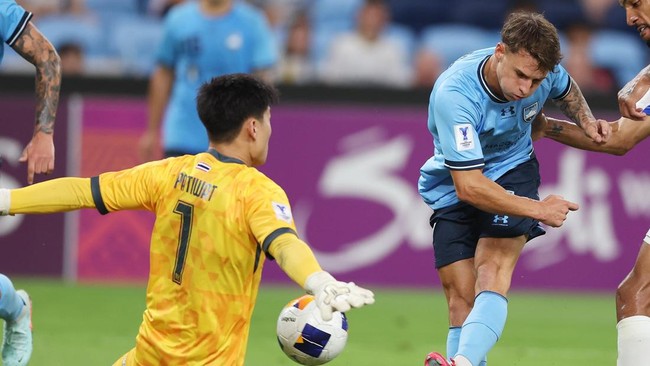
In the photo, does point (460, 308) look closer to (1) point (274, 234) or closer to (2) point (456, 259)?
(2) point (456, 259)

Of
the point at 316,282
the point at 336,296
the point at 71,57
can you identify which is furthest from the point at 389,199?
the point at 336,296

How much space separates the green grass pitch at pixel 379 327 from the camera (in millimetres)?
7992

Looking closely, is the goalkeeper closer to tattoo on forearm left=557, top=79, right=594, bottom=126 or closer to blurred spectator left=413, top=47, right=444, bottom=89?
tattoo on forearm left=557, top=79, right=594, bottom=126

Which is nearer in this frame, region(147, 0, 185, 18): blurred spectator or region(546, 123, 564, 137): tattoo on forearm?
region(546, 123, 564, 137): tattoo on forearm

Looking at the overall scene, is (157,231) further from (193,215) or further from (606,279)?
(606,279)

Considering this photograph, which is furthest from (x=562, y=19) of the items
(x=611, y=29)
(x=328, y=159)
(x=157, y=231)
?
(x=157, y=231)

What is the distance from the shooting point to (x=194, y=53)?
9.56 meters

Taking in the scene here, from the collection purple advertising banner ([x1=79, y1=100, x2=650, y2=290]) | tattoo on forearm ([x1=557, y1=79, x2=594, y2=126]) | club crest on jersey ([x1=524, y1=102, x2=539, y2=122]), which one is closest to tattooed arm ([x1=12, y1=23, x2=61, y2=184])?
club crest on jersey ([x1=524, y1=102, x2=539, y2=122])

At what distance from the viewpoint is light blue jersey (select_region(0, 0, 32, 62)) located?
619cm

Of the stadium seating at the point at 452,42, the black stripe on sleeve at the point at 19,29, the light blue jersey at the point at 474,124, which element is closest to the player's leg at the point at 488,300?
the light blue jersey at the point at 474,124

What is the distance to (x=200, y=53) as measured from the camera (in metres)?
9.53

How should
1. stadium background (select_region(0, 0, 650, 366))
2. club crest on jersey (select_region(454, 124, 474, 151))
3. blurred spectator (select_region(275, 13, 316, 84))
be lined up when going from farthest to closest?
blurred spectator (select_region(275, 13, 316, 84)) → stadium background (select_region(0, 0, 650, 366)) → club crest on jersey (select_region(454, 124, 474, 151))

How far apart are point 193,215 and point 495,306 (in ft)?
5.37

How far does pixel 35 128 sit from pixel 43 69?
0.32 meters
